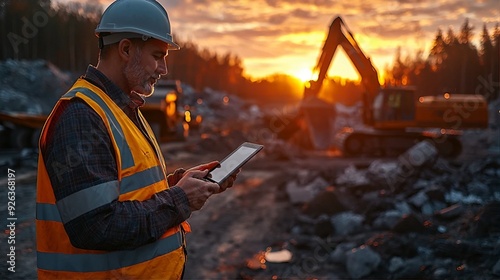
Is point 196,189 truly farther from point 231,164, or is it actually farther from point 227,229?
point 227,229

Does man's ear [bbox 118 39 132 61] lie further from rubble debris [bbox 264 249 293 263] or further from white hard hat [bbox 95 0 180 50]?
rubble debris [bbox 264 249 293 263]

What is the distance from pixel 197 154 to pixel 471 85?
46.1 ft

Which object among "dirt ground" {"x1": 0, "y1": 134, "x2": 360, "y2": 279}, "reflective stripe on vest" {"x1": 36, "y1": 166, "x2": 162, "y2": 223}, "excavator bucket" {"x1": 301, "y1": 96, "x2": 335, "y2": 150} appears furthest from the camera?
"excavator bucket" {"x1": 301, "y1": 96, "x2": 335, "y2": 150}

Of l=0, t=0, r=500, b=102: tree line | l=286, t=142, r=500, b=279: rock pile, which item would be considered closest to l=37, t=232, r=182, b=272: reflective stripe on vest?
l=286, t=142, r=500, b=279: rock pile

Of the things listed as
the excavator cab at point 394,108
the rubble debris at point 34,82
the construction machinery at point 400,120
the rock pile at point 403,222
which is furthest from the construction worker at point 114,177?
the rubble debris at point 34,82

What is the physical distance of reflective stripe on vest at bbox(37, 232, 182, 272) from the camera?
177 centimetres

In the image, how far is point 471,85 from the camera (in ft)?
74.7

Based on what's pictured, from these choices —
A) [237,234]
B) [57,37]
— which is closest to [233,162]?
[237,234]

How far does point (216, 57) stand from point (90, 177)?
101344 mm

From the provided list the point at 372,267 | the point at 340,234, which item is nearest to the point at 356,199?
the point at 340,234

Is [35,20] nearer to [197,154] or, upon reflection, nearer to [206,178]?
[197,154]

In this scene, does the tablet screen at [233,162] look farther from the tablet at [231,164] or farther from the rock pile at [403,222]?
the rock pile at [403,222]

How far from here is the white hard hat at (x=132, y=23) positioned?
1.89 metres

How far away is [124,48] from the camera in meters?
1.91
